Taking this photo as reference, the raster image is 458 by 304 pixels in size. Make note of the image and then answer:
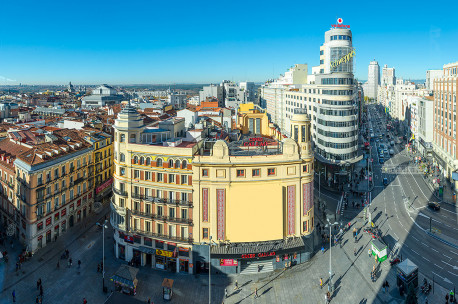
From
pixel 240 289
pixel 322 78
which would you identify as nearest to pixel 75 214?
pixel 240 289

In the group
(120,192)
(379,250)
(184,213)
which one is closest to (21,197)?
(120,192)

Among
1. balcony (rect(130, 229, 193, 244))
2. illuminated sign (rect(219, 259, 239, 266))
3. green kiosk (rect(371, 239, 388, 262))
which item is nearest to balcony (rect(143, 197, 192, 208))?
balcony (rect(130, 229, 193, 244))

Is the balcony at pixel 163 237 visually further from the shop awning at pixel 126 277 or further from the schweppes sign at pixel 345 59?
the schweppes sign at pixel 345 59

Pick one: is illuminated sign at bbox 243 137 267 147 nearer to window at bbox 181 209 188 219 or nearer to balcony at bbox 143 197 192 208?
balcony at bbox 143 197 192 208

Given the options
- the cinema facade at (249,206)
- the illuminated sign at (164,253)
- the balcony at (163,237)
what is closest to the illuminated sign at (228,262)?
the cinema facade at (249,206)

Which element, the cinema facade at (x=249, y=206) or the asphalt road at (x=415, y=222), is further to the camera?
the asphalt road at (x=415, y=222)

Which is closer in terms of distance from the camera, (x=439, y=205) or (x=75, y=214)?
(x=75, y=214)

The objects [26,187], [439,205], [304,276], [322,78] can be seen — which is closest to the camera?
[304,276]

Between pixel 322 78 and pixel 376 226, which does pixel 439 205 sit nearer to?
pixel 376 226

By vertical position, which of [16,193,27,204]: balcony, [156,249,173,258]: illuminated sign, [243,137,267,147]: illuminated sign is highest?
[243,137,267,147]: illuminated sign
